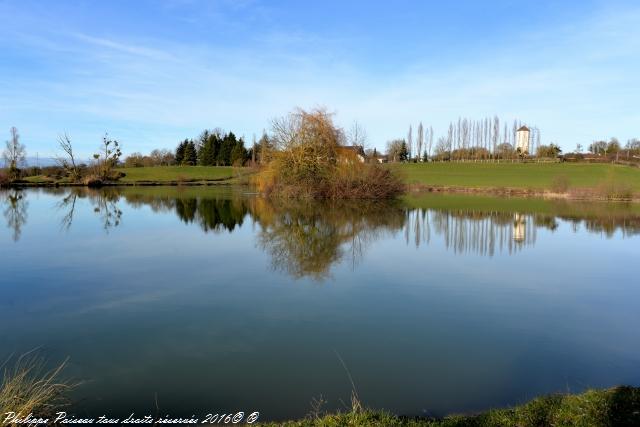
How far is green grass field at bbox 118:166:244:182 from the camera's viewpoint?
63219mm

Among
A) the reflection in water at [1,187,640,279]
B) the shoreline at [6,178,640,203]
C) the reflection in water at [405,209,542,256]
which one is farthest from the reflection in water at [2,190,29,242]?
the shoreline at [6,178,640,203]

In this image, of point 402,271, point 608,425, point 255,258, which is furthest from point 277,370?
point 255,258

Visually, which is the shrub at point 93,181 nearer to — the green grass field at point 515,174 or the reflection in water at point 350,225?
the reflection in water at point 350,225

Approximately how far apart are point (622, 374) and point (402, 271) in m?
6.13

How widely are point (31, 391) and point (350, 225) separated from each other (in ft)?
53.1

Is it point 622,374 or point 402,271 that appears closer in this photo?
point 622,374

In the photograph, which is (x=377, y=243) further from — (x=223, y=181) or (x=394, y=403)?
(x=223, y=181)

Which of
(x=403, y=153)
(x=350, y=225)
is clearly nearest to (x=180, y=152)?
(x=403, y=153)

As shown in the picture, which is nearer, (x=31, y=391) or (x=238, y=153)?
(x=31, y=391)

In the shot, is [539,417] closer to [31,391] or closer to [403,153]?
[31,391]

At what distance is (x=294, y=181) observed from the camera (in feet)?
119

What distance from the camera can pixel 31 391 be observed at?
492 cm

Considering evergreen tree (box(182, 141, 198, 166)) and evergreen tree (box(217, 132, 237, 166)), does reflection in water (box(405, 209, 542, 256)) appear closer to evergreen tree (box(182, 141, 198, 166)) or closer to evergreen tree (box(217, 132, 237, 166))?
evergreen tree (box(217, 132, 237, 166))

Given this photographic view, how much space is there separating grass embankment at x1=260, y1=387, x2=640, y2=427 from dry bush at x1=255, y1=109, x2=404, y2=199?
102 feet
